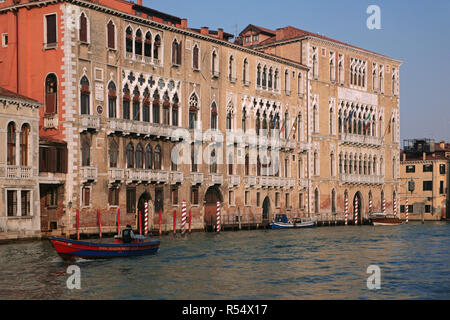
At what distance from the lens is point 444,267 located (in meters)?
28.3

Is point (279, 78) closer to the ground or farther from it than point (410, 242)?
farther from it

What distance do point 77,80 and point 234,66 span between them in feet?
49.7

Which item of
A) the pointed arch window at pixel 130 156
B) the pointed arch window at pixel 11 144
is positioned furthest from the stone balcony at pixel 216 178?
the pointed arch window at pixel 11 144

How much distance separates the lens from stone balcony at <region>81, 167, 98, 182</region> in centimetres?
3869

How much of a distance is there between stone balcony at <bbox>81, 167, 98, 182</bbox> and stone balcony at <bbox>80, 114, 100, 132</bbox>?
78.6 inches

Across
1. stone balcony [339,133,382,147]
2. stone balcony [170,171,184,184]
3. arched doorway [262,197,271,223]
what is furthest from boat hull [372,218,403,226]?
stone balcony [170,171,184,184]

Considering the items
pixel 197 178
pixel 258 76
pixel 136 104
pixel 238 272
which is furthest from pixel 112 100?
pixel 238 272

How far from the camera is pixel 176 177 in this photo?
4494 centimetres

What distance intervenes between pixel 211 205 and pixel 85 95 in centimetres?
1324

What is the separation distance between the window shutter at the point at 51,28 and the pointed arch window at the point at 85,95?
8.32 ft

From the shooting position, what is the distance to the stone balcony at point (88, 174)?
38688mm

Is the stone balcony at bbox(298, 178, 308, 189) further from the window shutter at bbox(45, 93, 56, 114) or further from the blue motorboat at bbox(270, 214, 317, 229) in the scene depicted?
the window shutter at bbox(45, 93, 56, 114)
